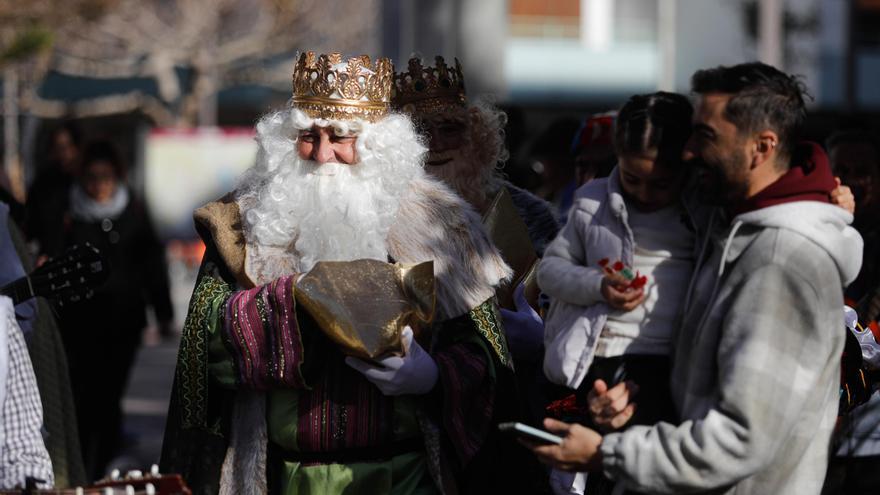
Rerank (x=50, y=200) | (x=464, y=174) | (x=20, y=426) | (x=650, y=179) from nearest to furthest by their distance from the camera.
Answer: (x=650, y=179)
(x=20, y=426)
(x=464, y=174)
(x=50, y=200)

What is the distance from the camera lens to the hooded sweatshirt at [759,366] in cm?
293

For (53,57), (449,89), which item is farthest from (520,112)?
(53,57)

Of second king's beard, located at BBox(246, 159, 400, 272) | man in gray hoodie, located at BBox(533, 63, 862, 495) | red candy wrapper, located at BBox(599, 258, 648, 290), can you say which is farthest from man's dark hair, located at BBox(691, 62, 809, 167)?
second king's beard, located at BBox(246, 159, 400, 272)

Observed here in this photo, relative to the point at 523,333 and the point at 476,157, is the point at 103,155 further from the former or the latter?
the point at 523,333

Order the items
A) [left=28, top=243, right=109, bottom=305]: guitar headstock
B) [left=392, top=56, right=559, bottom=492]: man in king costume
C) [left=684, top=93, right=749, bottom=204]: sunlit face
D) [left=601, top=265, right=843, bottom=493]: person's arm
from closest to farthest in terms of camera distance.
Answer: [left=601, top=265, right=843, bottom=493]: person's arm, [left=684, top=93, right=749, bottom=204]: sunlit face, [left=28, top=243, right=109, bottom=305]: guitar headstock, [left=392, top=56, right=559, bottom=492]: man in king costume

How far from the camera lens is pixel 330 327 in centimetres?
387

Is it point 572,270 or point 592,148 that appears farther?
point 592,148

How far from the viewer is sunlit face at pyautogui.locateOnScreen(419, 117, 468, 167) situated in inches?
200

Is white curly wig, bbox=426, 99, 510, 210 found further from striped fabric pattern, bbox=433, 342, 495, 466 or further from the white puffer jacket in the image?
the white puffer jacket

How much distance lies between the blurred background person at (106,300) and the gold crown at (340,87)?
4562 millimetres

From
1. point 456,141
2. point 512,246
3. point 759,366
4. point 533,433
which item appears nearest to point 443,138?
point 456,141

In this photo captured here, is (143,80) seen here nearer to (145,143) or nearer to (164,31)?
(164,31)

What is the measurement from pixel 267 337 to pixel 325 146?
572 millimetres

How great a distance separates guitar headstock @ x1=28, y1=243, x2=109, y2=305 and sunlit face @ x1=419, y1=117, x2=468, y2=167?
115cm
